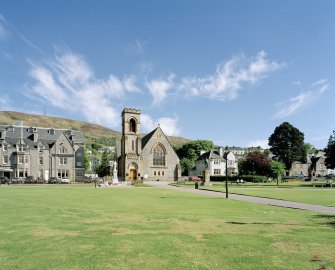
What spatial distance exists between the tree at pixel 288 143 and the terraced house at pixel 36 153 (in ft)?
202

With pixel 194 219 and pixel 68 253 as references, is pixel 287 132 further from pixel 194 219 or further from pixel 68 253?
pixel 68 253

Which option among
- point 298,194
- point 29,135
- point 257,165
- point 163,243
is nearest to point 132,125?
point 29,135

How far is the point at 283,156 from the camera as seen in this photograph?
345 ft

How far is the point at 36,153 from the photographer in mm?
79562

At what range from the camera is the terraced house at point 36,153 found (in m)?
76.9

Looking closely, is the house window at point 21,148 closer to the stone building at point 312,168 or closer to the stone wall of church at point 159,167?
the stone wall of church at point 159,167

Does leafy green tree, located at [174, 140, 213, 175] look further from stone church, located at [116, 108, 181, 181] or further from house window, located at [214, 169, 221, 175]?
stone church, located at [116, 108, 181, 181]

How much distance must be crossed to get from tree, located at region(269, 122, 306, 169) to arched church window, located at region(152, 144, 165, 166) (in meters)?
38.3

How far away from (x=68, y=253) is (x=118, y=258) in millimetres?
1520

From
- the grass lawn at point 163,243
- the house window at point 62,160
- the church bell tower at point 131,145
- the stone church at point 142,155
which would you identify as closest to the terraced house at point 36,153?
the house window at point 62,160

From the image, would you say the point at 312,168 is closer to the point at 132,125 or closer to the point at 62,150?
the point at 132,125

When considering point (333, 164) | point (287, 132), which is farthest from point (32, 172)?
point (287, 132)

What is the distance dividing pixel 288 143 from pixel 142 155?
47.0m

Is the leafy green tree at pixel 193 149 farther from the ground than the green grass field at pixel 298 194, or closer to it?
farther from the ground
